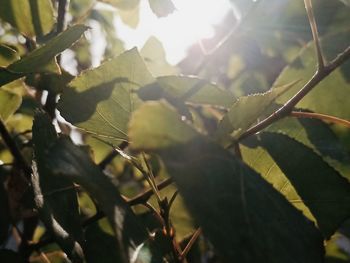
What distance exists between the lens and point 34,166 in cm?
71

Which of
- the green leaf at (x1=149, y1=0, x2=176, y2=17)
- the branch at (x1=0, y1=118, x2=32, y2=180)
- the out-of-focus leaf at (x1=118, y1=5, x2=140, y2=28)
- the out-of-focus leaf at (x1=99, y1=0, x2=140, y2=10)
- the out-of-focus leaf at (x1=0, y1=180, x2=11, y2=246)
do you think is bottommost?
the out-of-focus leaf at (x1=0, y1=180, x2=11, y2=246)

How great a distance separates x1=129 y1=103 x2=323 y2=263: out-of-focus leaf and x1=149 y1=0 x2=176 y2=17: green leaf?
527mm

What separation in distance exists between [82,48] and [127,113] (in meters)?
1.49

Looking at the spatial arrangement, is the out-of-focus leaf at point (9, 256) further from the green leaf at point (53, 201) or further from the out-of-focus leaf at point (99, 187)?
the out-of-focus leaf at point (99, 187)

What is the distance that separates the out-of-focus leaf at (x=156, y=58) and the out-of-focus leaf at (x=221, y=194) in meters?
0.89

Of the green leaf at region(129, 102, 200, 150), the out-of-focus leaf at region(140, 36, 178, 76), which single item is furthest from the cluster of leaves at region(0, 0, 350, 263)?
the out-of-focus leaf at region(140, 36, 178, 76)

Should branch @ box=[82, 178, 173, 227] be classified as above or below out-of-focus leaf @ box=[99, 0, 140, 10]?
below

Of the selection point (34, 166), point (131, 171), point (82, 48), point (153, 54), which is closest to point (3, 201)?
point (34, 166)

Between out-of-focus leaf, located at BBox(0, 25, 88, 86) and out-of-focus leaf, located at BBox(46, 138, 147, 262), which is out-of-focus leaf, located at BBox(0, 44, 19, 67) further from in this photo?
out-of-focus leaf, located at BBox(46, 138, 147, 262)

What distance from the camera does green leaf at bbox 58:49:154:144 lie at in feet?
2.47

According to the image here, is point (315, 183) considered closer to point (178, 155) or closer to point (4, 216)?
point (178, 155)

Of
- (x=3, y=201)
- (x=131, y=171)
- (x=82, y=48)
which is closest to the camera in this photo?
(x=3, y=201)

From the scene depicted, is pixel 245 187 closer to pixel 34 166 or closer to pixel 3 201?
pixel 34 166

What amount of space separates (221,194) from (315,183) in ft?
0.89
